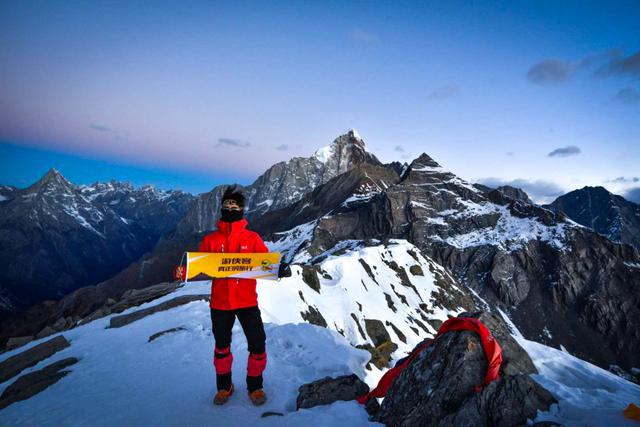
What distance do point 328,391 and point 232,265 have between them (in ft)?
12.1

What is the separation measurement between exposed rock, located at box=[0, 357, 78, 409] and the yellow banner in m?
6.18

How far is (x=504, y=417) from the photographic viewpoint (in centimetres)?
521

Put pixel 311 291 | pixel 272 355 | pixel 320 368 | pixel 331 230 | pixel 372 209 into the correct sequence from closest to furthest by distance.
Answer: pixel 320 368
pixel 272 355
pixel 311 291
pixel 331 230
pixel 372 209

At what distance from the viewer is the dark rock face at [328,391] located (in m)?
7.33

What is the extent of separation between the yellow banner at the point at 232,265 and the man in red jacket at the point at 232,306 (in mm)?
150

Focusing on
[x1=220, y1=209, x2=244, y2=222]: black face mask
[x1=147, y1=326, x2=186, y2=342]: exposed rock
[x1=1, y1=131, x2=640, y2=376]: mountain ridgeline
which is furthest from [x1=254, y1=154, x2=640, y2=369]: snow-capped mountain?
[x1=220, y1=209, x2=244, y2=222]: black face mask

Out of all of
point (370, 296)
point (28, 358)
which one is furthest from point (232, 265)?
point (370, 296)

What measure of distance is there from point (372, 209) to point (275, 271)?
183134 mm

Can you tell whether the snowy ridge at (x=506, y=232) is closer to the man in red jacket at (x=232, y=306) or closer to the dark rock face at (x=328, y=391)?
the dark rock face at (x=328, y=391)

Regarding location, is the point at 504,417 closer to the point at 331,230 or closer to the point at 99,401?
the point at 99,401

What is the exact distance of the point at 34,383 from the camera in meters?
9.40

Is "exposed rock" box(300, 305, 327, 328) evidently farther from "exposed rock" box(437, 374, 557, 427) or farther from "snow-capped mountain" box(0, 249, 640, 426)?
"exposed rock" box(437, 374, 557, 427)

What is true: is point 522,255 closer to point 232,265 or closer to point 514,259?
point 514,259

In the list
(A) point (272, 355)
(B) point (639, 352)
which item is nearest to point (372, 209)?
(B) point (639, 352)
